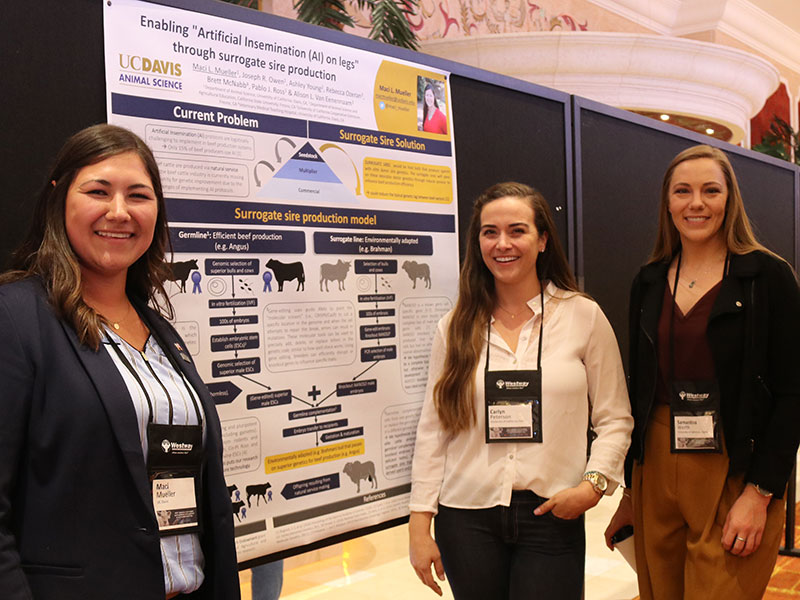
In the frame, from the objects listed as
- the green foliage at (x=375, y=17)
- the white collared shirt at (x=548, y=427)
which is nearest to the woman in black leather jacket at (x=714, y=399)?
the white collared shirt at (x=548, y=427)

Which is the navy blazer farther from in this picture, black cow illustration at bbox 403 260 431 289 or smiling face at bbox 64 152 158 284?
black cow illustration at bbox 403 260 431 289

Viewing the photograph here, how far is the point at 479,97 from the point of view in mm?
2363

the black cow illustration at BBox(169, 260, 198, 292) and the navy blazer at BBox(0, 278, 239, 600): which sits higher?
the black cow illustration at BBox(169, 260, 198, 292)

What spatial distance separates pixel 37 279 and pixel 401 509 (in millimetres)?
1234

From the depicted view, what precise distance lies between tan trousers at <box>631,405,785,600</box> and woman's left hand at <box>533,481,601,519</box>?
30cm

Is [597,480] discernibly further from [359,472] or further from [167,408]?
[167,408]

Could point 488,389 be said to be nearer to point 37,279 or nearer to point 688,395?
point 688,395

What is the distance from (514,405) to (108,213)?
1.05m

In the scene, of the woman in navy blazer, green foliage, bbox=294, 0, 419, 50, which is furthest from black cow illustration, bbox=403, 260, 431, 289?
green foliage, bbox=294, 0, 419, 50

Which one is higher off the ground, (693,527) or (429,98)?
(429,98)

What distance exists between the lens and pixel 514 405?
1.84m

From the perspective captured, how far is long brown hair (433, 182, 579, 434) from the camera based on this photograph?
1878mm

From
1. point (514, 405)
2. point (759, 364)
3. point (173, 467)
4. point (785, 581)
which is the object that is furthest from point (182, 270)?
point (785, 581)

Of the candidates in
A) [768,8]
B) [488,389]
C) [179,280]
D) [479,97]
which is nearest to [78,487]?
[179,280]
